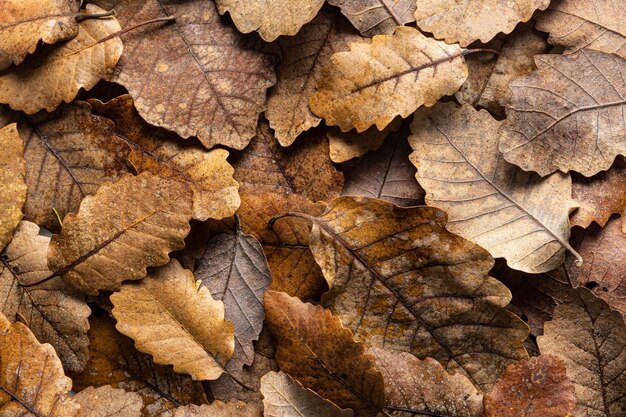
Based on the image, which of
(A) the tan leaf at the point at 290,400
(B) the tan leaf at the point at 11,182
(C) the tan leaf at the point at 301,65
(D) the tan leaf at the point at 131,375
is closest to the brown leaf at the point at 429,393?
(A) the tan leaf at the point at 290,400

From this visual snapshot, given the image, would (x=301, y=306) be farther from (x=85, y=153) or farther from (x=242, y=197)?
(x=85, y=153)

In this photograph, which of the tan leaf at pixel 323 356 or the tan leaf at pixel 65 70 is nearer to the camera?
the tan leaf at pixel 323 356

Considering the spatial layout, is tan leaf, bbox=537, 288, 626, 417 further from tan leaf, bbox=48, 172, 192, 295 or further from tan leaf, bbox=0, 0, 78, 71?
tan leaf, bbox=0, 0, 78, 71

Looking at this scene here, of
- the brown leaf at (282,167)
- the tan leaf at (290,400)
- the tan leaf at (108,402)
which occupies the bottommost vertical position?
the tan leaf at (108,402)

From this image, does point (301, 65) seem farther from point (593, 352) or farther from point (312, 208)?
point (593, 352)

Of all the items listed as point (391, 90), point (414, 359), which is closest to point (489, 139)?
point (391, 90)

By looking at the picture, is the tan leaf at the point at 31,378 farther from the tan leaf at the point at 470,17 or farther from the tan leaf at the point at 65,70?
the tan leaf at the point at 470,17

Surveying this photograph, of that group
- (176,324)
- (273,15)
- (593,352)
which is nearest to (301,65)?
(273,15)

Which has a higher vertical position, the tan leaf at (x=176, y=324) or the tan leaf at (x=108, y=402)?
the tan leaf at (x=176, y=324)
